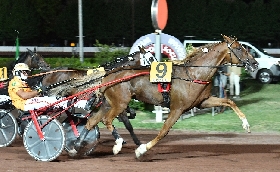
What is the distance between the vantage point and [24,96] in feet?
30.9

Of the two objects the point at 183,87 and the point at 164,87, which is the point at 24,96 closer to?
the point at 164,87

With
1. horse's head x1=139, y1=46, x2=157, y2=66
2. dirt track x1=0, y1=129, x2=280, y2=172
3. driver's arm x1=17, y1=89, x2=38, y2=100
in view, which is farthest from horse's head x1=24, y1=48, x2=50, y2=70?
driver's arm x1=17, y1=89, x2=38, y2=100

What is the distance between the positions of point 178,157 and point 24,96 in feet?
8.22

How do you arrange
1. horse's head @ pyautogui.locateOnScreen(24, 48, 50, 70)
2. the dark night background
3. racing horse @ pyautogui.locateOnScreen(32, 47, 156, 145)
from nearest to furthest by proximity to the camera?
racing horse @ pyautogui.locateOnScreen(32, 47, 156, 145) < horse's head @ pyautogui.locateOnScreen(24, 48, 50, 70) < the dark night background

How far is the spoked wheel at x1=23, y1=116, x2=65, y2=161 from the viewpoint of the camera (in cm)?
900

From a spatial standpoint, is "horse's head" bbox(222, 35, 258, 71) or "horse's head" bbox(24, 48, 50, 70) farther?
"horse's head" bbox(24, 48, 50, 70)

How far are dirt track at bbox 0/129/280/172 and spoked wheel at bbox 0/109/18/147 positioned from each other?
0.15 meters

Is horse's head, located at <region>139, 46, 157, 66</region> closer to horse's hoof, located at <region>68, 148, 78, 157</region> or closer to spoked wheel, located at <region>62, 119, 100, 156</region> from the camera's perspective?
spoked wheel, located at <region>62, 119, 100, 156</region>

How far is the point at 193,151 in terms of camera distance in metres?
10.3

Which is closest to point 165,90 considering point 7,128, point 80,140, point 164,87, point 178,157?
point 164,87

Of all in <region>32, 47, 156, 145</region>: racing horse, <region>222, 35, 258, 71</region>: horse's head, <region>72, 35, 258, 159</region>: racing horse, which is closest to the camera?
<region>72, 35, 258, 159</region>: racing horse

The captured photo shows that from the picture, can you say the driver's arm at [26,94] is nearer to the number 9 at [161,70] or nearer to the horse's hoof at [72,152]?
the horse's hoof at [72,152]

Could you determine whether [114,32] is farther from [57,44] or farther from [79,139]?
[79,139]

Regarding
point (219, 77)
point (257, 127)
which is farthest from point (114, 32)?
point (257, 127)
